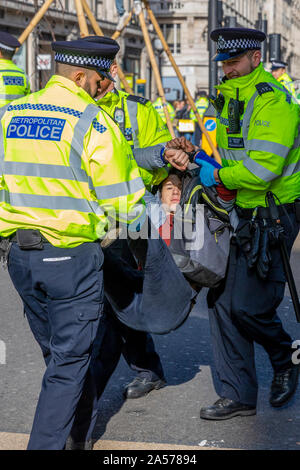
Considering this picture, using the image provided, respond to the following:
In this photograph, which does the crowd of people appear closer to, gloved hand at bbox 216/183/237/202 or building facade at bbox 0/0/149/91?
gloved hand at bbox 216/183/237/202

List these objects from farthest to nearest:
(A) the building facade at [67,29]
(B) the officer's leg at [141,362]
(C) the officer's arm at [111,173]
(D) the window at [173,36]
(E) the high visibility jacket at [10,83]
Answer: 1. (D) the window at [173,36]
2. (A) the building facade at [67,29]
3. (E) the high visibility jacket at [10,83]
4. (B) the officer's leg at [141,362]
5. (C) the officer's arm at [111,173]

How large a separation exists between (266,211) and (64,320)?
1422mm

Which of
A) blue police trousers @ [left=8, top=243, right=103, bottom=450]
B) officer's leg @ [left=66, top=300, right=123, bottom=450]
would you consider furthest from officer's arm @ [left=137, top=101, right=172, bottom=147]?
blue police trousers @ [left=8, top=243, right=103, bottom=450]

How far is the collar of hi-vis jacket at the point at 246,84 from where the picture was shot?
4.41 m

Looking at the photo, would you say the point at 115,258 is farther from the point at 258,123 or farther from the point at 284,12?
the point at 284,12

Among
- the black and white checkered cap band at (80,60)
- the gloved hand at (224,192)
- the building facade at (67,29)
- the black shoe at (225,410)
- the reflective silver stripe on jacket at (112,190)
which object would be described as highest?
the black and white checkered cap band at (80,60)

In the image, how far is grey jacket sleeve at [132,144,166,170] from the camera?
443 cm

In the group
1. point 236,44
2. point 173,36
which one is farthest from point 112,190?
point 173,36

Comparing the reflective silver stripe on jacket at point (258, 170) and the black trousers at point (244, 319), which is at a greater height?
the reflective silver stripe on jacket at point (258, 170)

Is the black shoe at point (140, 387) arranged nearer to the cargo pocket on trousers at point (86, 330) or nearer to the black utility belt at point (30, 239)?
the cargo pocket on trousers at point (86, 330)

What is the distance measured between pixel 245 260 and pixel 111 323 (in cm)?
79

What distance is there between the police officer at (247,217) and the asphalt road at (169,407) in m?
0.15

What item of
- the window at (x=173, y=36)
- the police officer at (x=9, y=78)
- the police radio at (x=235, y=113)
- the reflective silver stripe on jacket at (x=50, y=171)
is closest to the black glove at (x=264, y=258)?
the police radio at (x=235, y=113)

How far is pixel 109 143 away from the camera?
335 cm
